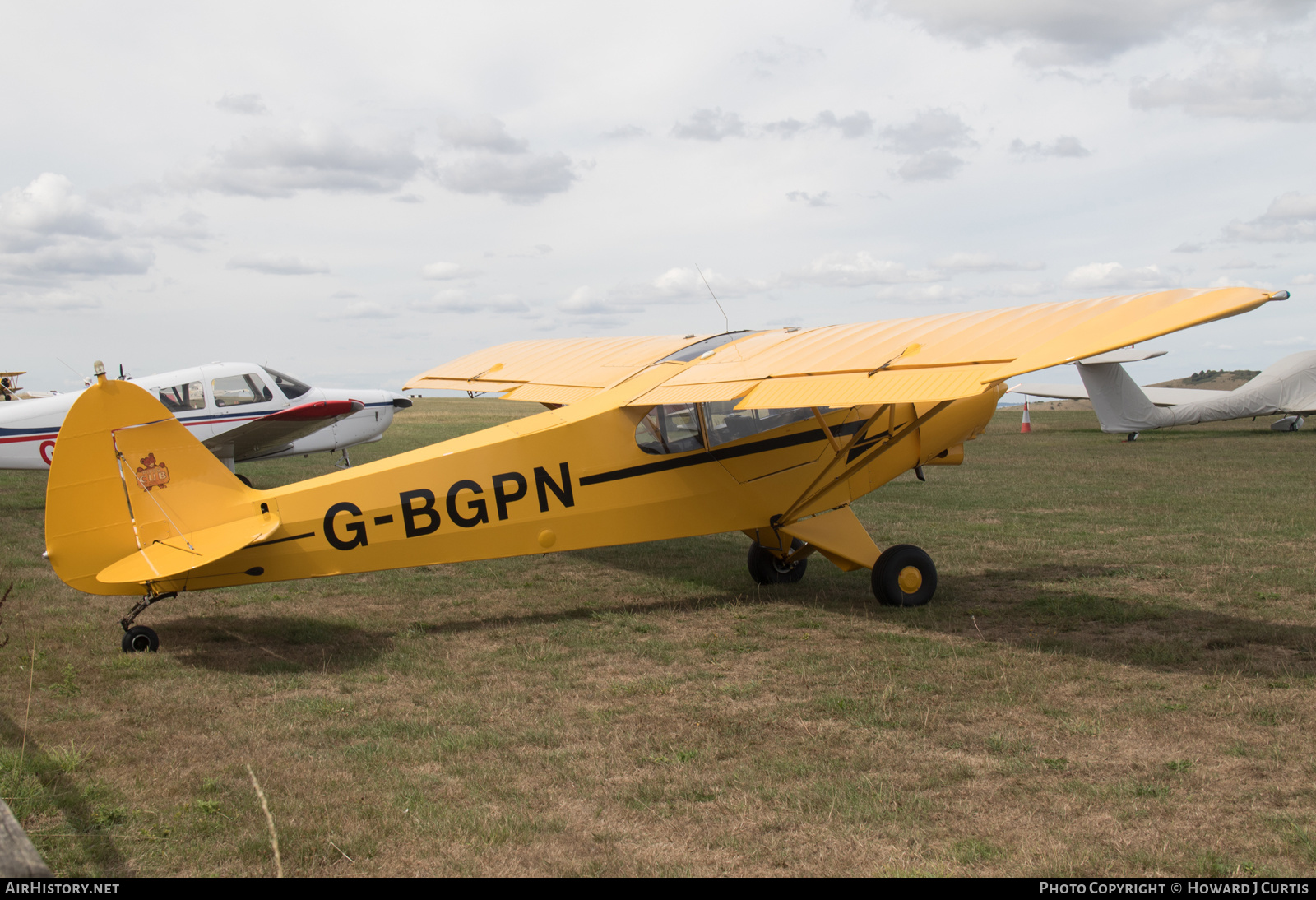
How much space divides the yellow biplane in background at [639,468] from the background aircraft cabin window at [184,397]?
729cm

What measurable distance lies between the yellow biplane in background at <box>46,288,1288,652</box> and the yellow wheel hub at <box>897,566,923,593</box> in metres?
0.01

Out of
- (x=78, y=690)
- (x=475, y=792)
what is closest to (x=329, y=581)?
(x=78, y=690)

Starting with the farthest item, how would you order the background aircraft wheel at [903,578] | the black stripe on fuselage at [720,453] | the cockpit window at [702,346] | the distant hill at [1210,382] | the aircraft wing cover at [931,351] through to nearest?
→ the distant hill at [1210,382], the cockpit window at [702,346], the background aircraft wheel at [903,578], the black stripe on fuselage at [720,453], the aircraft wing cover at [931,351]

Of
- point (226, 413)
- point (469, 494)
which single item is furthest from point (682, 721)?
point (226, 413)

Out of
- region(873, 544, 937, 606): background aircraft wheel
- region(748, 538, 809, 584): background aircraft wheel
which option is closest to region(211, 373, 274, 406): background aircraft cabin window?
region(748, 538, 809, 584): background aircraft wheel

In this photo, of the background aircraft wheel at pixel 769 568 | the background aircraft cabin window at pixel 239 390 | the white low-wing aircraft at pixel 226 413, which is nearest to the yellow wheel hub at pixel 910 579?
the background aircraft wheel at pixel 769 568

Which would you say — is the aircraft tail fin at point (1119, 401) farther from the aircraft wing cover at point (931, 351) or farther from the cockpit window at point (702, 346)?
the aircraft wing cover at point (931, 351)

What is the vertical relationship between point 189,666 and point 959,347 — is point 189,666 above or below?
below

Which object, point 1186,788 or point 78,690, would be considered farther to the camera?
point 78,690

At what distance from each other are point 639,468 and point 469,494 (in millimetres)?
1355

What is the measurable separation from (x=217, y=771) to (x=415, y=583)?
441cm

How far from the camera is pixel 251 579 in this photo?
20.0 ft

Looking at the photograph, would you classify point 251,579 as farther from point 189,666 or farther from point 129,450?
point 129,450

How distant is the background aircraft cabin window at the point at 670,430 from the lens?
288 inches
